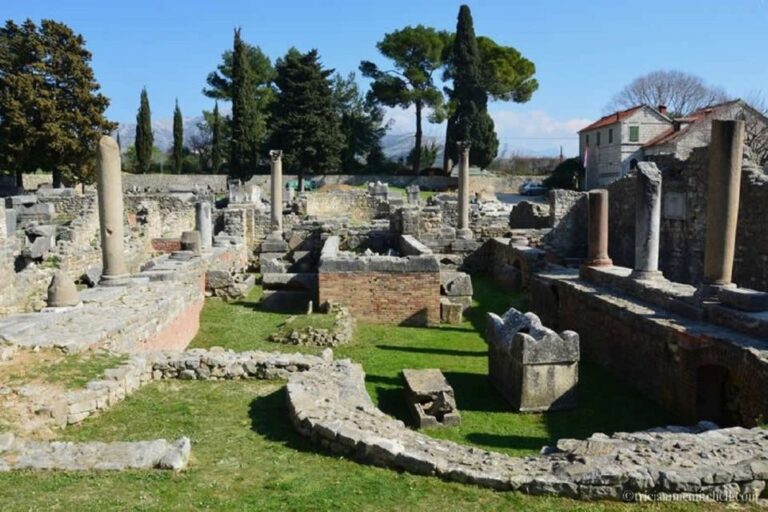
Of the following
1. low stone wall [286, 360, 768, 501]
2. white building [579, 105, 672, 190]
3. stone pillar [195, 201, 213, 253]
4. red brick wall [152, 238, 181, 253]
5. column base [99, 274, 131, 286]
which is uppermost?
white building [579, 105, 672, 190]

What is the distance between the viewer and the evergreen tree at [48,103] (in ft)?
125

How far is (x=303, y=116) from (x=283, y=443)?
44.2m

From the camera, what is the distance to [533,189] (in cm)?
5128

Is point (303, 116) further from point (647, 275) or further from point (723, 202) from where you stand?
point (723, 202)

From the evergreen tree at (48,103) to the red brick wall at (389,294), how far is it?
31.2 metres

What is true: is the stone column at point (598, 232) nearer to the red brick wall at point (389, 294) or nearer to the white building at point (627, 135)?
the red brick wall at point (389, 294)

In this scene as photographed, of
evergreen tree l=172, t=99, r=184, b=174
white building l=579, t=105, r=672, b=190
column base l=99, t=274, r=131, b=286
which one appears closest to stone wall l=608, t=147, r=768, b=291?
column base l=99, t=274, r=131, b=286

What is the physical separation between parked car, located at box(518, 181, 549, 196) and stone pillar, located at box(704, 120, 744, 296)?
4148cm

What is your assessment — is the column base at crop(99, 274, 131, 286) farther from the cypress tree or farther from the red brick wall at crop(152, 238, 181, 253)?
the cypress tree

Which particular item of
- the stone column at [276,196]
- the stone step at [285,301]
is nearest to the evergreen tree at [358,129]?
the stone column at [276,196]

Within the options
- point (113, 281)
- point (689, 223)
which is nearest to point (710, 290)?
point (689, 223)

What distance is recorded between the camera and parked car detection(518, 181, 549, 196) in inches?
1996

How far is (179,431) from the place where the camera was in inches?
250

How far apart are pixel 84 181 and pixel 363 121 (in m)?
26.0
